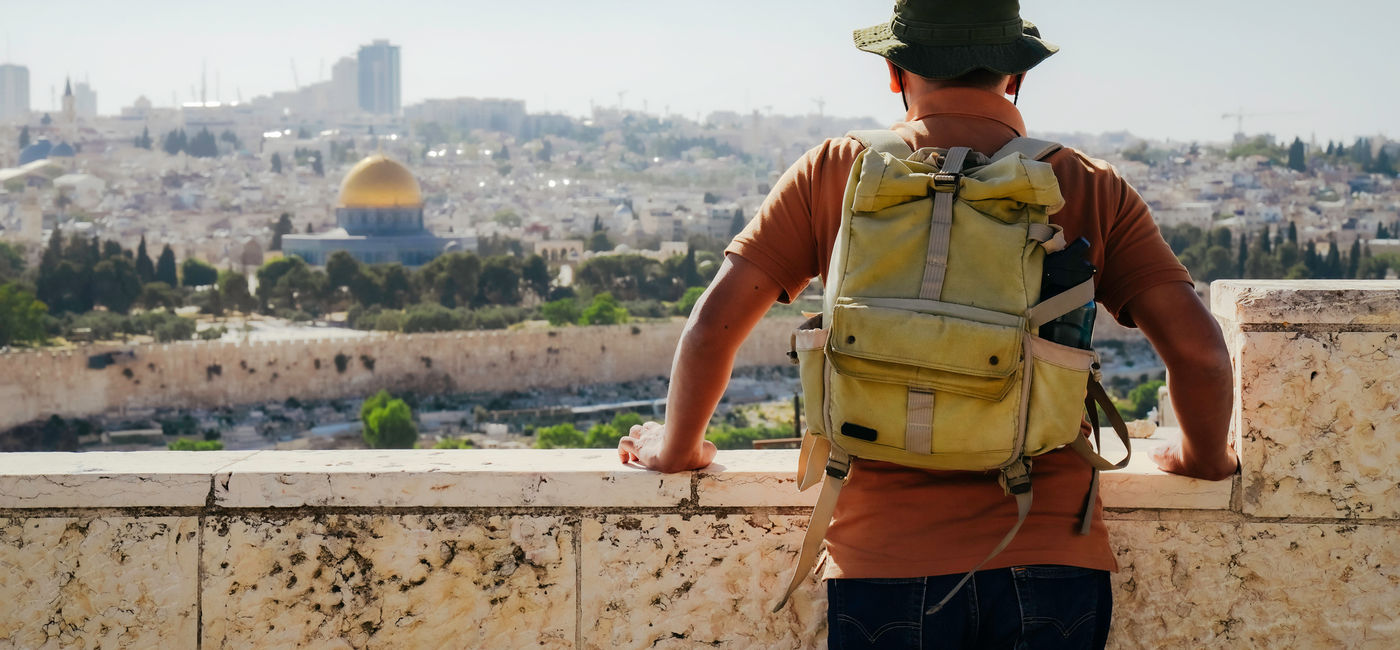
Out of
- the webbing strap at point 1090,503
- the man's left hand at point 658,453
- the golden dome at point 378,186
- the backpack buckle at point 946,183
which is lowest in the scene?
the golden dome at point 378,186

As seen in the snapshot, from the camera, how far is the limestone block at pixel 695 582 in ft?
4.74

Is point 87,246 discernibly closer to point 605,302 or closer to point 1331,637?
point 605,302

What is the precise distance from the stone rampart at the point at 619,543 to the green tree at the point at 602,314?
28680mm

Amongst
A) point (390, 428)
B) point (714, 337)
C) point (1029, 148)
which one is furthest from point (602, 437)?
point (1029, 148)

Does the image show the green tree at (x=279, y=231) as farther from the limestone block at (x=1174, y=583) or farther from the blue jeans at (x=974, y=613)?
the blue jeans at (x=974, y=613)

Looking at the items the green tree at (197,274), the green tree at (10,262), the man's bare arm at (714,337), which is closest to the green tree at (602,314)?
the green tree at (197,274)

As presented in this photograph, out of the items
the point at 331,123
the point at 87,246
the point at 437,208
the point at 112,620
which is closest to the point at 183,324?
the point at 87,246

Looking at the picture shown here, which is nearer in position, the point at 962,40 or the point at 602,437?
the point at 962,40

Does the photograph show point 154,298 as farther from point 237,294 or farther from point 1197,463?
point 1197,463

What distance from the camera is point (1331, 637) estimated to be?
4.75 feet

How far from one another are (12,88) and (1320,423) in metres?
137

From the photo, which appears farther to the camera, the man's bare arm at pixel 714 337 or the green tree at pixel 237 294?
the green tree at pixel 237 294

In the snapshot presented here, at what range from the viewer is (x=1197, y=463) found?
1400mm

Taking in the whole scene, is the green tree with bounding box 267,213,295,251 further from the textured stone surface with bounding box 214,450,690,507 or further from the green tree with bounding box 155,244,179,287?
the textured stone surface with bounding box 214,450,690,507
